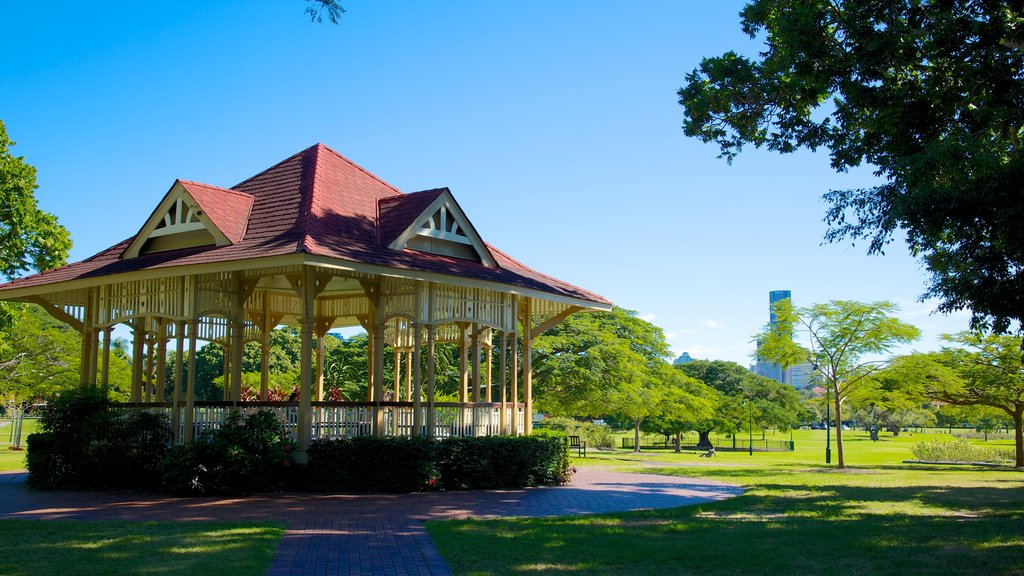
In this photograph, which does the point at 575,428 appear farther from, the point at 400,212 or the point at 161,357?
the point at 400,212

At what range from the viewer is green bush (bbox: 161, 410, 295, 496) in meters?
14.7

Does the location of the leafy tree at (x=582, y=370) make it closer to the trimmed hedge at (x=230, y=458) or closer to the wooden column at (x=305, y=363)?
the trimmed hedge at (x=230, y=458)

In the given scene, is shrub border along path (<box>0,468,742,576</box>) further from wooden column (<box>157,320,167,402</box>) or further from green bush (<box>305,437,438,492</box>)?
wooden column (<box>157,320,167,402</box>)

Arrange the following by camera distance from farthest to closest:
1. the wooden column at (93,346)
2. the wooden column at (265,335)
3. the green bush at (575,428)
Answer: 1. the green bush at (575,428)
2. the wooden column at (265,335)
3. the wooden column at (93,346)

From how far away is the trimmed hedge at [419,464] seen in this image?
1564 cm

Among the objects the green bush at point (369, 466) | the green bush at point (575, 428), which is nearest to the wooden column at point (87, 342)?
the green bush at point (369, 466)

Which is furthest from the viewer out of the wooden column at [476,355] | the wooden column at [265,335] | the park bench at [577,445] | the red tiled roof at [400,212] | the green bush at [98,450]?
the park bench at [577,445]

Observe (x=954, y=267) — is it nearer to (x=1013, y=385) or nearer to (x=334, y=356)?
(x=1013, y=385)

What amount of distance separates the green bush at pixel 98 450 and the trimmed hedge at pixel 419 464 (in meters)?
3.24

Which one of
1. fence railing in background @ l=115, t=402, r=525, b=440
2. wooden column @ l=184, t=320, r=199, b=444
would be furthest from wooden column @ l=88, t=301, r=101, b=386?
wooden column @ l=184, t=320, r=199, b=444

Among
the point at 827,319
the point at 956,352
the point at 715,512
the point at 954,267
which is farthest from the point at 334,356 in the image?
the point at 954,267

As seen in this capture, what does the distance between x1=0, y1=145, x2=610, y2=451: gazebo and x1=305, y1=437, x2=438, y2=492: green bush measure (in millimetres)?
613

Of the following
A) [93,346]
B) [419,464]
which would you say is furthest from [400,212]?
[93,346]

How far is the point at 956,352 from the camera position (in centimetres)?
3039
